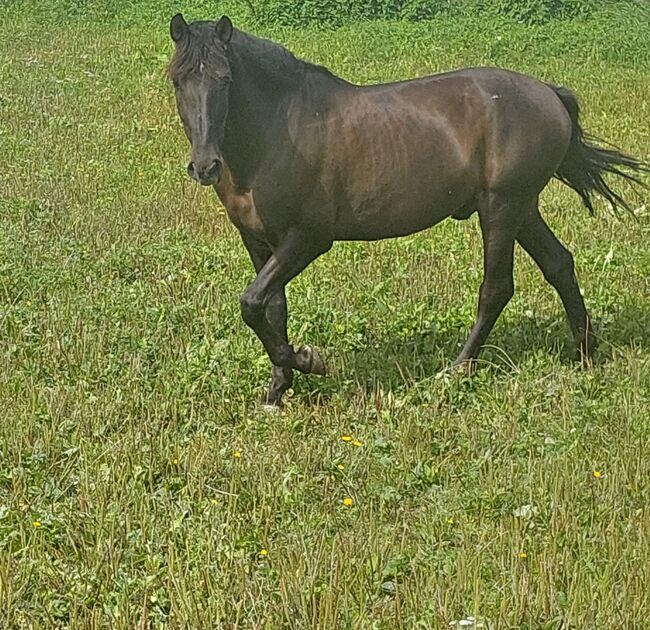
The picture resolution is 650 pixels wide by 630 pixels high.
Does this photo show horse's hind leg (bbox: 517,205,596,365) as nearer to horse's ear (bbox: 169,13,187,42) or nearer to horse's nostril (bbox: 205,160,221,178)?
horse's nostril (bbox: 205,160,221,178)

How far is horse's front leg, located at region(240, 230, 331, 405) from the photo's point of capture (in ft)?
20.5

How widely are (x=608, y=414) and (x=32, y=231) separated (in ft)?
17.7

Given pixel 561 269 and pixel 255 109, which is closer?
pixel 255 109

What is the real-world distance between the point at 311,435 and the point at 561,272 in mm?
2017

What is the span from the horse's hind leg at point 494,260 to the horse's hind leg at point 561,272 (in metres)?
0.24

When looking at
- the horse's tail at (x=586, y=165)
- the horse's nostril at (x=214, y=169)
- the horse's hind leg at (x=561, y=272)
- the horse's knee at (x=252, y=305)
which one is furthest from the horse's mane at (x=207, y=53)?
the horse's tail at (x=586, y=165)

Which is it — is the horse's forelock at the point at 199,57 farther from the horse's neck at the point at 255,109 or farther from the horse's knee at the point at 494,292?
the horse's knee at the point at 494,292

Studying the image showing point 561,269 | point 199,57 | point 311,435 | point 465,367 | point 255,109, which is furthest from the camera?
point 561,269

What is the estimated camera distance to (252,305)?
621 centimetres

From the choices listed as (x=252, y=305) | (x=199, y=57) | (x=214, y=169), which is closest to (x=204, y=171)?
(x=214, y=169)

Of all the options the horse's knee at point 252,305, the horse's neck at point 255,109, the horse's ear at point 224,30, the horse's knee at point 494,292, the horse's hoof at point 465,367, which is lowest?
the horse's hoof at point 465,367

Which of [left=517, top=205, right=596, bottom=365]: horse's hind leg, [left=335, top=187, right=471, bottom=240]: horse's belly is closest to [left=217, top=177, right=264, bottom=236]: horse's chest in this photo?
[left=335, top=187, right=471, bottom=240]: horse's belly

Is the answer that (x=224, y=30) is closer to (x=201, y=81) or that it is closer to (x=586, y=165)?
(x=201, y=81)

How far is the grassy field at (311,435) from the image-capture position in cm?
427
